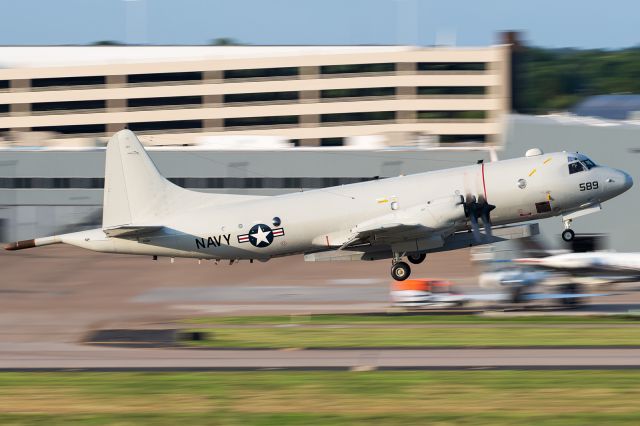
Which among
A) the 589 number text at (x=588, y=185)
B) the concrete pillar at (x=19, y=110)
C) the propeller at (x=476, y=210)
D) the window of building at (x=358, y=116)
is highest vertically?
the concrete pillar at (x=19, y=110)

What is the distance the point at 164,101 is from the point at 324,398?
85193mm

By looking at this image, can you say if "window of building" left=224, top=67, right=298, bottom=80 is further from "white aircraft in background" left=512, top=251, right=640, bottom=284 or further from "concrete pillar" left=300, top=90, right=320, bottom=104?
"white aircraft in background" left=512, top=251, right=640, bottom=284

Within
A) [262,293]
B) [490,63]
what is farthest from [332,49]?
[262,293]

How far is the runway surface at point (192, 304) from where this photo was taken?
124 feet

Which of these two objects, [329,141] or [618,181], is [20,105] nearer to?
[329,141]

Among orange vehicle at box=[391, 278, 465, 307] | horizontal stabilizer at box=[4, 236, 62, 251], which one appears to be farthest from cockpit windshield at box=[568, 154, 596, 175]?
horizontal stabilizer at box=[4, 236, 62, 251]

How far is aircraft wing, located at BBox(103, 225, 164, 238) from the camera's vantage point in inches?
1773

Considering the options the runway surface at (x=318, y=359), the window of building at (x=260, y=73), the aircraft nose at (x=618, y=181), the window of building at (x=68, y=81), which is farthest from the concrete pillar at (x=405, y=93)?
the runway surface at (x=318, y=359)

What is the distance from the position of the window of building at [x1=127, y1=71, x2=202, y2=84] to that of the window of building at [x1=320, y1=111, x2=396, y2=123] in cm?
1501

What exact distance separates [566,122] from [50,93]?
202 feet

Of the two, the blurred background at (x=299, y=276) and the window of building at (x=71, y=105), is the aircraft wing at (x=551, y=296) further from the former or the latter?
the window of building at (x=71, y=105)

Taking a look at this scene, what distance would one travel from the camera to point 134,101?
112m

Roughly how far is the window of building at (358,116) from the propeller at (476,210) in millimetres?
68756

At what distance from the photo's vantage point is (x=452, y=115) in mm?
113250
